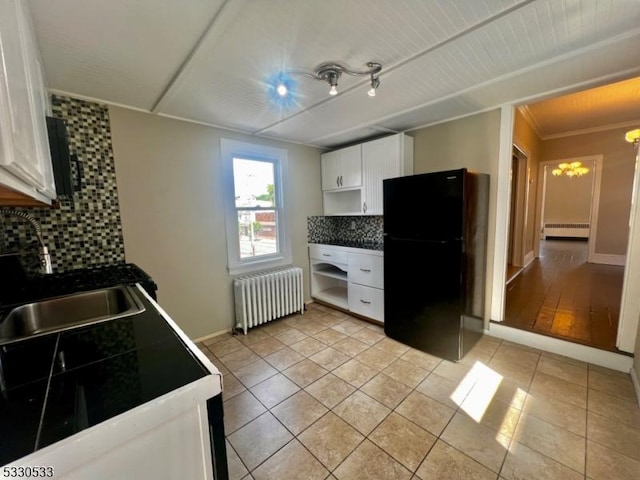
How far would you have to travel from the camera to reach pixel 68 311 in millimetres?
1536

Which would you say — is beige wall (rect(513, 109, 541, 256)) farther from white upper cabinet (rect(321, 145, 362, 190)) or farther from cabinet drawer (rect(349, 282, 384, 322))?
cabinet drawer (rect(349, 282, 384, 322))

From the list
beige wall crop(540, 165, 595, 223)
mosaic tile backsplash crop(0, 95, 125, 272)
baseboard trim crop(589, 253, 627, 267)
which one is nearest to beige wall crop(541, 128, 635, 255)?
baseboard trim crop(589, 253, 627, 267)

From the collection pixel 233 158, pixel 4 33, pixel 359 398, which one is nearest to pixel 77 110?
pixel 233 158

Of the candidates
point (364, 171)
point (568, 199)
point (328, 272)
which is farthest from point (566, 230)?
point (328, 272)

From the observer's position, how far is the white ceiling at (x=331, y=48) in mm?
1259

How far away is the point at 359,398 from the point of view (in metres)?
1.95

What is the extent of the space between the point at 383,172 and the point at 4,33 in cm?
293

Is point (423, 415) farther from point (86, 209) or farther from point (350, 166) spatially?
point (86, 209)

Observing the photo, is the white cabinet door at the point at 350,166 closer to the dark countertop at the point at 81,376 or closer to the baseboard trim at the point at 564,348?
the baseboard trim at the point at 564,348

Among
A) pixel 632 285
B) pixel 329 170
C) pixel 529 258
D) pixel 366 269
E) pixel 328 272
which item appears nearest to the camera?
pixel 632 285

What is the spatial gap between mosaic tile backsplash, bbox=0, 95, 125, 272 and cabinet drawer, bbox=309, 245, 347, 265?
2.19 meters

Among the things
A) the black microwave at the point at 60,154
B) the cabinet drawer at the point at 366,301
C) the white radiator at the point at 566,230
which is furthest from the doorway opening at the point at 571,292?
the black microwave at the point at 60,154

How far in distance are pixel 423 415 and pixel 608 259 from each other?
18.7 feet

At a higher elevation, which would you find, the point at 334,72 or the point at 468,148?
the point at 334,72
